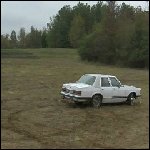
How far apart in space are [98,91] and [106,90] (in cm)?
50

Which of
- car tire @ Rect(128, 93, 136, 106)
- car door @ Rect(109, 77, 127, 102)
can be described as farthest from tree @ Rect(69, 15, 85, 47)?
car door @ Rect(109, 77, 127, 102)

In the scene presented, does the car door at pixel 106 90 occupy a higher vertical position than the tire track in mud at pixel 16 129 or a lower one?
higher

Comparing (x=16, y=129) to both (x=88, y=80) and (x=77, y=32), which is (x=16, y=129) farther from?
(x=77, y=32)

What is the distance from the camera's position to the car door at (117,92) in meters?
18.5

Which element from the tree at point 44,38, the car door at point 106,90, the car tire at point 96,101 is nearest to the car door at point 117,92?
the car door at point 106,90

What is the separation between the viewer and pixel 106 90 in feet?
59.7

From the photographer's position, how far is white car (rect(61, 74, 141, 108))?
17.3 m

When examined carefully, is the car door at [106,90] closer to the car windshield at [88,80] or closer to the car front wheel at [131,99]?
the car windshield at [88,80]

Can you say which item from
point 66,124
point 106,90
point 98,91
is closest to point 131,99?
point 106,90

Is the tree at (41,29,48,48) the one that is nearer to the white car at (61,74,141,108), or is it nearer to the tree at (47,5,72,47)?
the tree at (47,5,72,47)

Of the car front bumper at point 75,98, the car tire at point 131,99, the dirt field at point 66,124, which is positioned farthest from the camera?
the car tire at point 131,99

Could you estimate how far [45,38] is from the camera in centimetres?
9794

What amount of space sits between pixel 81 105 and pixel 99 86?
1153 mm

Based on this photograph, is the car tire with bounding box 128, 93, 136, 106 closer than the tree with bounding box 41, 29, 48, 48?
Yes
